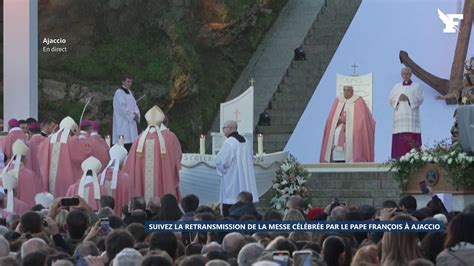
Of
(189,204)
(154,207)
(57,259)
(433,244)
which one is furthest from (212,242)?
(154,207)

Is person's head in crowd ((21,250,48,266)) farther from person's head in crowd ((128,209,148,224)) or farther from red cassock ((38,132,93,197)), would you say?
red cassock ((38,132,93,197))

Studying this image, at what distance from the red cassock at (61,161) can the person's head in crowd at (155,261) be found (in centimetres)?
1263

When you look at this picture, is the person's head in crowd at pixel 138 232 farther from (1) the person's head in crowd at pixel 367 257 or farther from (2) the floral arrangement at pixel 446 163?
(2) the floral arrangement at pixel 446 163

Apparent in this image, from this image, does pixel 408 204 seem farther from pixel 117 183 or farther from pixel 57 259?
pixel 117 183

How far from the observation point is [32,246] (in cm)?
1204

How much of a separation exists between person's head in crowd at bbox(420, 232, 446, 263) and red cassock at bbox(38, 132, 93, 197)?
11.0m

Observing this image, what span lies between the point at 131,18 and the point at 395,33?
275 inches

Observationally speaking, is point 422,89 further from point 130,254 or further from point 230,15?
point 130,254

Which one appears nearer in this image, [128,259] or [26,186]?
[128,259]

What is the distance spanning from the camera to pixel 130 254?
1071 cm

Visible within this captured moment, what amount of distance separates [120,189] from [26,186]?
3.99 ft

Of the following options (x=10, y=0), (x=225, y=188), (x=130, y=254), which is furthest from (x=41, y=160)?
(x=130, y=254)

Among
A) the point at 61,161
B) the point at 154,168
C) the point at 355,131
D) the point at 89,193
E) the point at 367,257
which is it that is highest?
the point at 355,131

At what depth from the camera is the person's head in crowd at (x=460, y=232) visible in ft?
36.5
